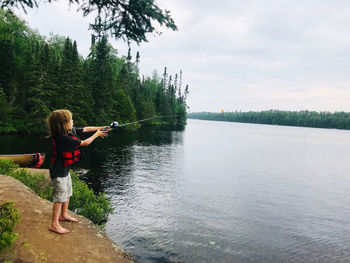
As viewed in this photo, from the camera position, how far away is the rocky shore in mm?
4414

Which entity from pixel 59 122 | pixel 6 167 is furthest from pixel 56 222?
pixel 6 167

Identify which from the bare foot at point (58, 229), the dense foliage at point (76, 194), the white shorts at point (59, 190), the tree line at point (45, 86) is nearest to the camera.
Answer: the bare foot at point (58, 229)

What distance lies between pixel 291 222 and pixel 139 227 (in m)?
7.80

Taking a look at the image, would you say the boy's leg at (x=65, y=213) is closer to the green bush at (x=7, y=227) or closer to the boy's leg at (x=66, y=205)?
the boy's leg at (x=66, y=205)

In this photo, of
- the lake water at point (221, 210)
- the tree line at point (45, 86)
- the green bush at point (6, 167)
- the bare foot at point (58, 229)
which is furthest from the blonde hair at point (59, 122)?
the tree line at point (45, 86)

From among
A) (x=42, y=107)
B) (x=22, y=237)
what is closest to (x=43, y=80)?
(x=42, y=107)

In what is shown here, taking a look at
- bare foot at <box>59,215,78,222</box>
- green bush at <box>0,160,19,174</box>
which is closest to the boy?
bare foot at <box>59,215,78,222</box>

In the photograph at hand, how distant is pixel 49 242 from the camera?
4703 mm

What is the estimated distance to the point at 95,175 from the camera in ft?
61.5

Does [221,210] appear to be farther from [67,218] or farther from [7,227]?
[7,227]

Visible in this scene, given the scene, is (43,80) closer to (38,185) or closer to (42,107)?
(42,107)

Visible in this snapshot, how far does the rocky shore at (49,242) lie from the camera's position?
4414 mm

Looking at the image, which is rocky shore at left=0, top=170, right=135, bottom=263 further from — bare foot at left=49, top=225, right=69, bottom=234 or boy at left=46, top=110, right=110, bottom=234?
boy at left=46, top=110, right=110, bottom=234

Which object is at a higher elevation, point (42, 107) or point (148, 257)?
point (42, 107)
